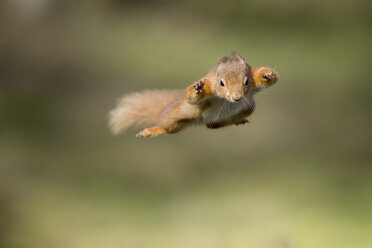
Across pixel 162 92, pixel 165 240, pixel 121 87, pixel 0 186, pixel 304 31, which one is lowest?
pixel 162 92

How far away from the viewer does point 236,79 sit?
1.16 meters

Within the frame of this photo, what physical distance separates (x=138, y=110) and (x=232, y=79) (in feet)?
1.91

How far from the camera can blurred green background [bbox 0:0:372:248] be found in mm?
3701

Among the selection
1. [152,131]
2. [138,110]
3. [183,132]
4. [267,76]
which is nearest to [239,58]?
[267,76]

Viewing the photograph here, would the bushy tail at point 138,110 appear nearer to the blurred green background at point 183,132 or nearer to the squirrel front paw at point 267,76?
the squirrel front paw at point 267,76

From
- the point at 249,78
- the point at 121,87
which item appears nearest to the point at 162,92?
the point at 249,78

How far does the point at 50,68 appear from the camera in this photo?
199 inches

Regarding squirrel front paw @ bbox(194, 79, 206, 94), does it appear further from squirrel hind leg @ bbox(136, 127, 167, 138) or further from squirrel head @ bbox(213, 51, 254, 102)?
squirrel hind leg @ bbox(136, 127, 167, 138)

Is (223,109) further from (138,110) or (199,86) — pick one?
(138,110)

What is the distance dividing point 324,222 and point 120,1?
3.15 m

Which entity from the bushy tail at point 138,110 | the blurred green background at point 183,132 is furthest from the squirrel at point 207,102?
the blurred green background at point 183,132

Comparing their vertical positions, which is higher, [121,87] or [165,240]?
[121,87]

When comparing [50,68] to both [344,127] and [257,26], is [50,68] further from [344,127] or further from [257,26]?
[344,127]

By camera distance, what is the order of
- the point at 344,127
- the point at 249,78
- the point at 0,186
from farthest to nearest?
the point at 344,127, the point at 0,186, the point at 249,78
